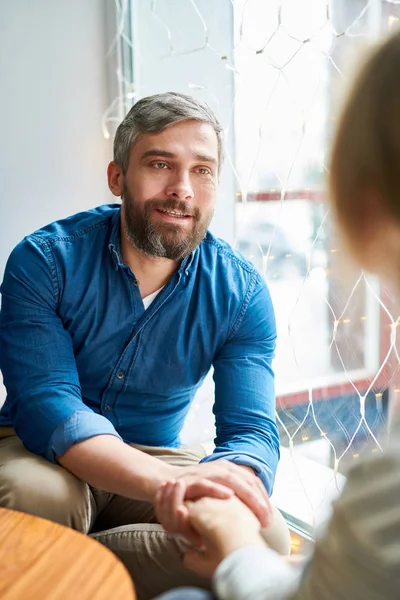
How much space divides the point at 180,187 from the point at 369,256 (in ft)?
2.89

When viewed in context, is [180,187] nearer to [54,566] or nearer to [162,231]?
[162,231]

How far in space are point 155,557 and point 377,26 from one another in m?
1.05

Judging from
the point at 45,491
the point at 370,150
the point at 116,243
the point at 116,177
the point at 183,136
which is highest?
the point at 370,150

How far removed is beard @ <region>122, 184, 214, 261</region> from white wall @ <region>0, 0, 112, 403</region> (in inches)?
23.7

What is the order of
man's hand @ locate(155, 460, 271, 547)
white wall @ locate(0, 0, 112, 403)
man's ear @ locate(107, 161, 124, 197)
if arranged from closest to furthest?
1. man's hand @ locate(155, 460, 271, 547)
2. man's ear @ locate(107, 161, 124, 197)
3. white wall @ locate(0, 0, 112, 403)

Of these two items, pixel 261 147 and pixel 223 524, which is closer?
pixel 223 524

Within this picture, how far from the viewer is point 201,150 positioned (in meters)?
1.49

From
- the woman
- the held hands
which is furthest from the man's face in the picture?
the woman

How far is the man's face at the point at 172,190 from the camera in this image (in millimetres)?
1476

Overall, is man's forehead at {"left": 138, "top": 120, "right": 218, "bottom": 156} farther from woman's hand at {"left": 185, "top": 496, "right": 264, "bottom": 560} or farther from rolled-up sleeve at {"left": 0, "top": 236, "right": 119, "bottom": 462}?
woman's hand at {"left": 185, "top": 496, "right": 264, "bottom": 560}

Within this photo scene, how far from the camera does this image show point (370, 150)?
1.91 ft

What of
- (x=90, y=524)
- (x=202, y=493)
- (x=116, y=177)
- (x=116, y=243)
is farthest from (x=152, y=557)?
(x=116, y=177)

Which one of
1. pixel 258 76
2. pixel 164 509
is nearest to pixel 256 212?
pixel 258 76

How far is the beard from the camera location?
147 centimetres
